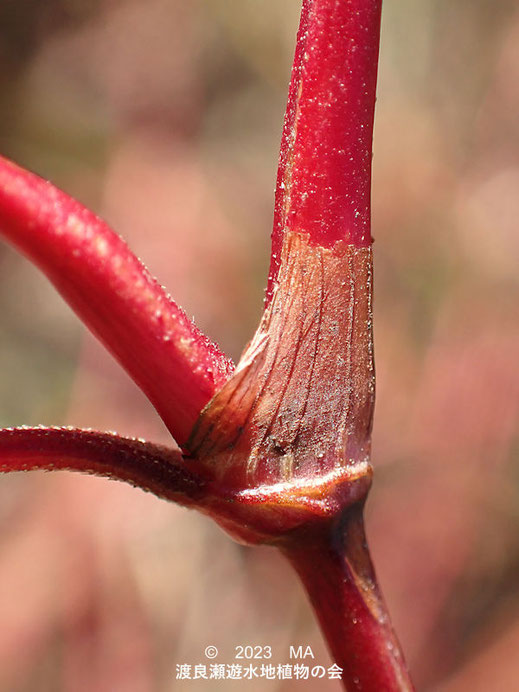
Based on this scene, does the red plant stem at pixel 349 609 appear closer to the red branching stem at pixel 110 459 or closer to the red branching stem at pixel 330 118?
the red branching stem at pixel 110 459

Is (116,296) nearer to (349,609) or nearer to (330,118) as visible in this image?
(330,118)

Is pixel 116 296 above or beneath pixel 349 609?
above

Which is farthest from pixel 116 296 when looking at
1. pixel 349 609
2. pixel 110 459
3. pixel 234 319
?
pixel 234 319

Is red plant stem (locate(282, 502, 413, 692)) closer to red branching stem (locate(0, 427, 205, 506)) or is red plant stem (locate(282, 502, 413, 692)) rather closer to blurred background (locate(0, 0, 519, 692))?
red branching stem (locate(0, 427, 205, 506))

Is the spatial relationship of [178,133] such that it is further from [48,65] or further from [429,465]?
[429,465]

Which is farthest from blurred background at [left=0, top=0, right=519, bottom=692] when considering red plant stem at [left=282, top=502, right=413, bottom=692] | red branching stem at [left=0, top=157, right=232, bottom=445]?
red branching stem at [left=0, top=157, right=232, bottom=445]

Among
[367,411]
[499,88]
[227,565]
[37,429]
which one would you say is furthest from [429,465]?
[37,429]

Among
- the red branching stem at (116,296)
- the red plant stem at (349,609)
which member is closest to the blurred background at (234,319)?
the red plant stem at (349,609)
